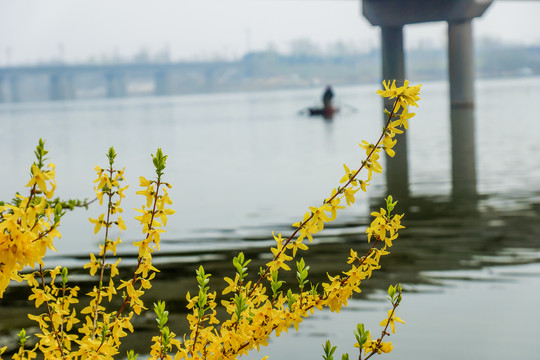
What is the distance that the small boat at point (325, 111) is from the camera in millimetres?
56469

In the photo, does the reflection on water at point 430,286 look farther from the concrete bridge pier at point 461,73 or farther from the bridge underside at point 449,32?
the bridge underside at point 449,32

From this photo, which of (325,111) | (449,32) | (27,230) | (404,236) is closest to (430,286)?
(404,236)

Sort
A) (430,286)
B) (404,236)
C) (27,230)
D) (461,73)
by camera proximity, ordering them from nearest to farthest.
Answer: (27,230) → (430,286) → (404,236) → (461,73)

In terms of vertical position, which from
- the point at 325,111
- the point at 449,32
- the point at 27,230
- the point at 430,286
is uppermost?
the point at 449,32

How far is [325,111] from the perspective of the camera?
56.5 metres

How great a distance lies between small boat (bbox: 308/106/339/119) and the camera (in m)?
56.5

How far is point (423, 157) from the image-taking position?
23359mm

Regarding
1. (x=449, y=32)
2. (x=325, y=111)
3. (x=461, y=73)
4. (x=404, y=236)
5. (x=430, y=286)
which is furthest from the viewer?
(x=325, y=111)

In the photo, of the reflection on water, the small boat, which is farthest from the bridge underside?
the reflection on water

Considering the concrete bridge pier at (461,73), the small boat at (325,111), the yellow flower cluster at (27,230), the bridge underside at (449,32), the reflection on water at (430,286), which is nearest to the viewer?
the yellow flower cluster at (27,230)

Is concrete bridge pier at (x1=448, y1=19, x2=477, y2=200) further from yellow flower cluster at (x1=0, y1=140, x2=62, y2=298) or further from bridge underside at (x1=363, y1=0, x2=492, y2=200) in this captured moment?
yellow flower cluster at (x1=0, y1=140, x2=62, y2=298)

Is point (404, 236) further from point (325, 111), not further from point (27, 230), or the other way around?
point (325, 111)

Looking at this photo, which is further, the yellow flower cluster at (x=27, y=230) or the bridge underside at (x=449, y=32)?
the bridge underside at (x=449, y=32)

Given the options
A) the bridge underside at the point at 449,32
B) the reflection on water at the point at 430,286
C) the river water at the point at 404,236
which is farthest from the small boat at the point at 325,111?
the reflection on water at the point at 430,286
